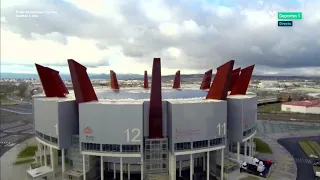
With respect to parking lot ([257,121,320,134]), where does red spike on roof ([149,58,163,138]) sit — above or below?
above

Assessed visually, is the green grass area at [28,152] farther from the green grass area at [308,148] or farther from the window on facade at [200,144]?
the green grass area at [308,148]

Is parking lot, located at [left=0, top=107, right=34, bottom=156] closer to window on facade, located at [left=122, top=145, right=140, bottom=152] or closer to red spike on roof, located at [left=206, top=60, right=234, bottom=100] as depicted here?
window on facade, located at [left=122, top=145, right=140, bottom=152]

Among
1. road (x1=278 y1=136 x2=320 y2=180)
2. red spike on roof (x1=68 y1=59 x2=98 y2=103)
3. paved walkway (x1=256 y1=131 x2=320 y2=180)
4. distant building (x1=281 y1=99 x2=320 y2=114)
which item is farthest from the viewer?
distant building (x1=281 y1=99 x2=320 y2=114)

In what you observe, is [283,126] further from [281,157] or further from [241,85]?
[241,85]

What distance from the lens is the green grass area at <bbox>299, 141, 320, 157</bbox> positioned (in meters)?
50.9

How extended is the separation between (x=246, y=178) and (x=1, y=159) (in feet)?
141

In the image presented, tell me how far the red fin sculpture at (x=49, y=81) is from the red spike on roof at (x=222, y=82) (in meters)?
26.0

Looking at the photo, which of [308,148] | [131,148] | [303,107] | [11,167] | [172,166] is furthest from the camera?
[303,107]

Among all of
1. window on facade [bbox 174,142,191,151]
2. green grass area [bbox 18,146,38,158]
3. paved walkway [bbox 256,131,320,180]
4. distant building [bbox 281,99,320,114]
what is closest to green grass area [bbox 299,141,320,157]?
paved walkway [bbox 256,131,320,180]

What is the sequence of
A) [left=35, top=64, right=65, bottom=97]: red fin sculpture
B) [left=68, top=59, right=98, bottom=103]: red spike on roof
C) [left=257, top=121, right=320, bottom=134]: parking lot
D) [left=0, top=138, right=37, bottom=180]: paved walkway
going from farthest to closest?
1. [left=257, top=121, right=320, bottom=134]: parking lot
2. [left=35, top=64, right=65, bottom=97]: red fin sculpture
3. [left=0, top=138, right=37, bottom=180]: paved walkway
4. [left=68, top=59, right=98, bottom=103]: red spike on roof

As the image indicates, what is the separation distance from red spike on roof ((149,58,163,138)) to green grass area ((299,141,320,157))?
109 feet

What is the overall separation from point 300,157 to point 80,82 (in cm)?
4259

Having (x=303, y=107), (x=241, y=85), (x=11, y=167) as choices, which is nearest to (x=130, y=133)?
(x=11, y=167)

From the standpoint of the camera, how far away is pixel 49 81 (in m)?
42.1
